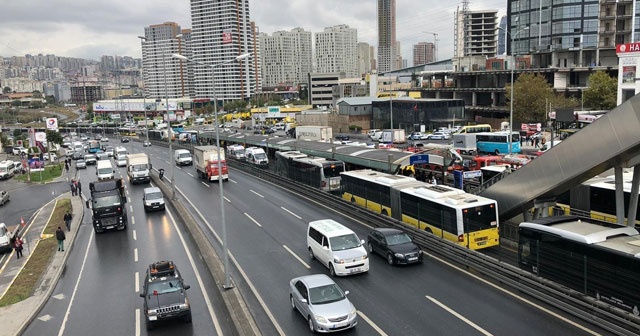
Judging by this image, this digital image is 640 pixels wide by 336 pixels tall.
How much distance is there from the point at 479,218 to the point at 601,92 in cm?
6313

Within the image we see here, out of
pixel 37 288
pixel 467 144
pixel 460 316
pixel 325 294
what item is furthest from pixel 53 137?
pixel 460 316

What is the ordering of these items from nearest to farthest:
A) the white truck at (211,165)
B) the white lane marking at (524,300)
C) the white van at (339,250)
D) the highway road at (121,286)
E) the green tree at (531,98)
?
the white lane marking at (524,300) < the highway road at (121,286) < the white van at (339,250) < the white truck at (211,165) < the green tree at (531,98)

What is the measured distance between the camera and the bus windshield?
23000 millimetres

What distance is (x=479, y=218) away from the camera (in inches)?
912

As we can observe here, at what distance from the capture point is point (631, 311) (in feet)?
48.3

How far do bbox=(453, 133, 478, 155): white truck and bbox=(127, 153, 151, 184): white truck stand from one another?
1352 inches

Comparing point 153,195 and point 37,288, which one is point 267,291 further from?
point 153,195

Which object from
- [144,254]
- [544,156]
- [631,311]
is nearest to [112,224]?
[144,254]

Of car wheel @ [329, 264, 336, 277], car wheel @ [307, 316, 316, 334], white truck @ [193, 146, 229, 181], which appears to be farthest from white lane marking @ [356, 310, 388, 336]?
white truck @ [193, 146, 229, 181]

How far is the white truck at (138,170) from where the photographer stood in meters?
50.3

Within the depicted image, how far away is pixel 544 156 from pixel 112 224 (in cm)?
2513

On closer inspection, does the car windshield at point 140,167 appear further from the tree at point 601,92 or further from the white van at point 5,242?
the tree at point 601,92

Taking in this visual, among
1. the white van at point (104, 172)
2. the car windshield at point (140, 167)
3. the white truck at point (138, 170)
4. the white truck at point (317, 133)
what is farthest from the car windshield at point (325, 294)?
the white truck at point (317, 133)

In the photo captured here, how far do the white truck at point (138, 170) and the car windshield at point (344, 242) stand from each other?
112ft
